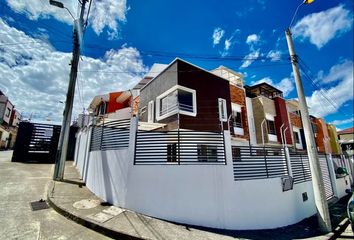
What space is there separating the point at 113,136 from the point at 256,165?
5.53 m

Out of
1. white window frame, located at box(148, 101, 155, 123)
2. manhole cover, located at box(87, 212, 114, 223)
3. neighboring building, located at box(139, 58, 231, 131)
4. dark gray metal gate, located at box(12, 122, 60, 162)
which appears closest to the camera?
manhole cover, located at box(87, 212, 114, 223)

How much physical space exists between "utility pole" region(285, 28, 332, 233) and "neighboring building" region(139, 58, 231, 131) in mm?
4541

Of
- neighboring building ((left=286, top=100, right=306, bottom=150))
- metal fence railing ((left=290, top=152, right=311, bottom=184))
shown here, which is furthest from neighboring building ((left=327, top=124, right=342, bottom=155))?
metal fence railing ((left=290, top=152, right=311, bottom=184))

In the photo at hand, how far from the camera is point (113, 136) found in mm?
6664

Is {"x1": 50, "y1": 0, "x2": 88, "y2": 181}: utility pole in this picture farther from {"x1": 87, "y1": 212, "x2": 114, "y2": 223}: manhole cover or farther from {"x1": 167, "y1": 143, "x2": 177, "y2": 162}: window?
{"x1": 167, "y1": 143, "x2": 177, "y2": 162}: window

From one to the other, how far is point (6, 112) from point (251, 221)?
163ft

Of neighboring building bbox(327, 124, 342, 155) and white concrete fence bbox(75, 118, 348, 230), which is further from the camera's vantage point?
neighboring building bbox(327, 124, 342, 155)

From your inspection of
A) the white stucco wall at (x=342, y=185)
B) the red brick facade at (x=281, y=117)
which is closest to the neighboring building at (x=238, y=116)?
the red brick facade at (x=281, y=117)

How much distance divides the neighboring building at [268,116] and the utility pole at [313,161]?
7.89m

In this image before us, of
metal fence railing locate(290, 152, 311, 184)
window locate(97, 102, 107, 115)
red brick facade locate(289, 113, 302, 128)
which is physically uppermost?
window locate(97, 102, 107, 115)

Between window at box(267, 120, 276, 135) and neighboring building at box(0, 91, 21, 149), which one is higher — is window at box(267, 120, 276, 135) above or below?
below

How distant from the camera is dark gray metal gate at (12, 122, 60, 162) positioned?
15106 mm

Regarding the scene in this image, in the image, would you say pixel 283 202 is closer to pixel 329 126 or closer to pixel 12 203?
pixel 12 203

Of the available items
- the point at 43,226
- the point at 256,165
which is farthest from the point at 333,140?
the point at 43,226
